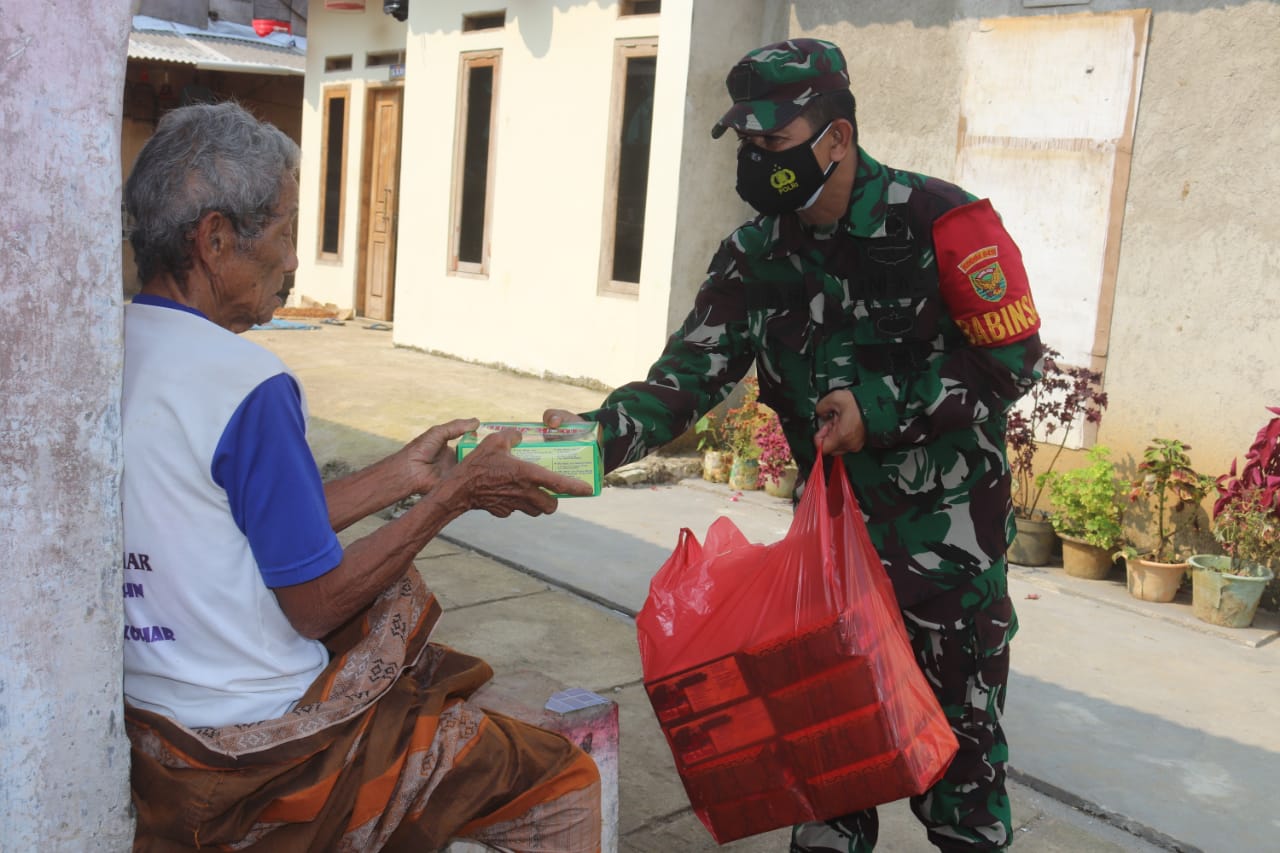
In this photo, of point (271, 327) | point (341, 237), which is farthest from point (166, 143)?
point (341, 237)

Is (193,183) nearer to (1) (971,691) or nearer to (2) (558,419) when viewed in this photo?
(2) (558,419)

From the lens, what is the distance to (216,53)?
45.6ft

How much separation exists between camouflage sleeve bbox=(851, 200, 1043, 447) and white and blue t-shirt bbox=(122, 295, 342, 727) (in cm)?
113

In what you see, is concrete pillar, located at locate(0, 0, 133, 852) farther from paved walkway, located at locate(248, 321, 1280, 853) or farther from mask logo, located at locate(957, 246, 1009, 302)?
paved walkway, located at locate(248, 321, 1280, 853)

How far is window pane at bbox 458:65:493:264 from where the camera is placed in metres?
10.1

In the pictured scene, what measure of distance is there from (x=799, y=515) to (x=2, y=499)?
142 cm

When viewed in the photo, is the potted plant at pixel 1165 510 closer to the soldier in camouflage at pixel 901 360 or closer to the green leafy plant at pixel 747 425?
the green leafy plant at pixel 747 425

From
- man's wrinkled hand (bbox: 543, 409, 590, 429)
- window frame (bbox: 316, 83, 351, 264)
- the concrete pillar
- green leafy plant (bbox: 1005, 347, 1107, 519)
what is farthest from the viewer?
window frame (bbox: 316, 83, 351, 264)

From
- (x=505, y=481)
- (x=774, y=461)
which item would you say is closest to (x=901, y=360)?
(x=505, y=481)

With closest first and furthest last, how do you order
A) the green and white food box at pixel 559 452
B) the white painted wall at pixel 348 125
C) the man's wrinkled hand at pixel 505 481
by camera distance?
the man's wrinkled hand at pixel 505 481 < the green and white food box at pixel 559 452 < the white painted wall at pixel 348 125

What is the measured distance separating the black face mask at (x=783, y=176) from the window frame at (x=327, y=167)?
36.6 ft

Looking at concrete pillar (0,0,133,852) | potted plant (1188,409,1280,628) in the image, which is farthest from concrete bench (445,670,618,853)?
potted plant (1188,409,1280,628)

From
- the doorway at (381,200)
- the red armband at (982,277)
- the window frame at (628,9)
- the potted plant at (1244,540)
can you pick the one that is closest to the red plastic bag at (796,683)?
the red armband at (982,277)

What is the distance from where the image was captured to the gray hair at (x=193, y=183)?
1905mm
